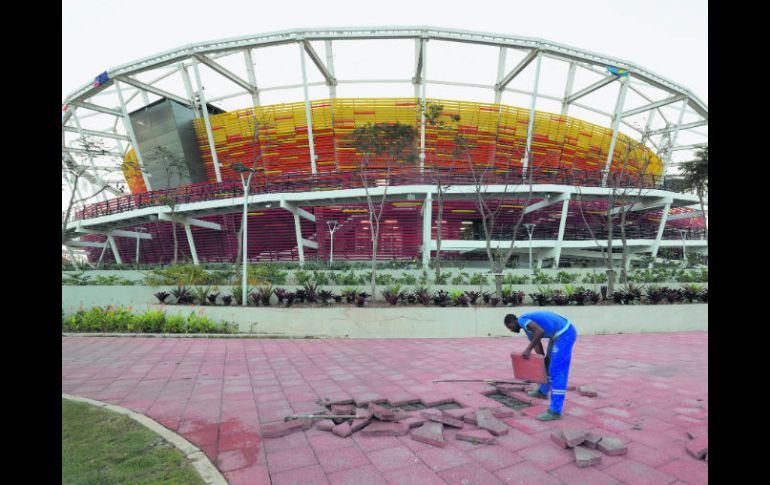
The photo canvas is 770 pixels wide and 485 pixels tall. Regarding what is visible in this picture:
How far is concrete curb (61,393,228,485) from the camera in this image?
2843mm

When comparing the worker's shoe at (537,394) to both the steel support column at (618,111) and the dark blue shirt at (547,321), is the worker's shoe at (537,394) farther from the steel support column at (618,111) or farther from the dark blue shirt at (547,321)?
the steel support column at (618,111)

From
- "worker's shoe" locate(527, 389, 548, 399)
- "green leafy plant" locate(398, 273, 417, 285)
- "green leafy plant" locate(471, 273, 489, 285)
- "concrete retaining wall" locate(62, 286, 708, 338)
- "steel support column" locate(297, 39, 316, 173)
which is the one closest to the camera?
"worker's shoe" locate(527, 389, 548, 399)

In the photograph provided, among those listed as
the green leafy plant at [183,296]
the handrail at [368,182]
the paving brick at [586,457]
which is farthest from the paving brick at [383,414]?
the handrail at [368,182]

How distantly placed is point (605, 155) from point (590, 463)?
108 ft

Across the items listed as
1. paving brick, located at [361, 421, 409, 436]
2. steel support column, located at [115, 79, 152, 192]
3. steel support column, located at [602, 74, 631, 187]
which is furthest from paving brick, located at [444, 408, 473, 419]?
steel support column, located at [115, 79, 152, 192]

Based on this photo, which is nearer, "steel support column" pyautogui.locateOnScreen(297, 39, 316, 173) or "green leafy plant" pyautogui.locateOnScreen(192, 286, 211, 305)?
"green leafy plant" pyautogui.locateOnScreen(192, 286, 211, 305)

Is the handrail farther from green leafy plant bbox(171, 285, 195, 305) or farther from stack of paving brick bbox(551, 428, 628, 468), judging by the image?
stack of paving brick bbox(551, 428, 628, 468)

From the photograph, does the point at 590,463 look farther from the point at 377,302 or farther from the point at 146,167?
the point at 146,167

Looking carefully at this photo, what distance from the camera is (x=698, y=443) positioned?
3.37m

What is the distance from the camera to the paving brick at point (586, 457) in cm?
304

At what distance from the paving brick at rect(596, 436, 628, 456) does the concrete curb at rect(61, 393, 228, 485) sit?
124 inches

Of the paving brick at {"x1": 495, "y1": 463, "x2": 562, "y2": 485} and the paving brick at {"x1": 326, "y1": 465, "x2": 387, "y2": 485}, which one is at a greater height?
the paving brick at {"x1": 495, "y1": 463, "x2": 562, "y2": 485}
